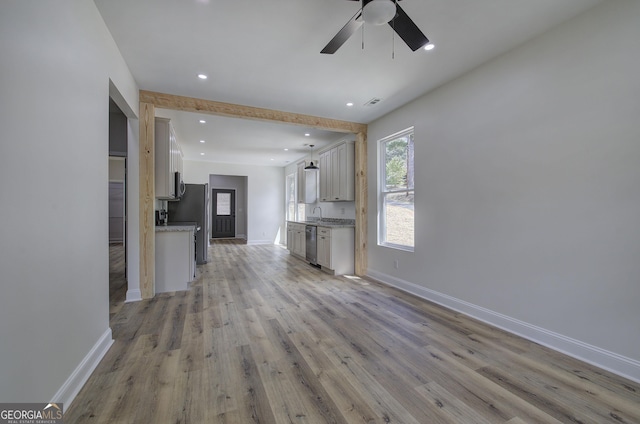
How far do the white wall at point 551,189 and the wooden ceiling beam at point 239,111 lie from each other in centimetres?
177

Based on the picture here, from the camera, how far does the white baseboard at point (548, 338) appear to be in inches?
80.1

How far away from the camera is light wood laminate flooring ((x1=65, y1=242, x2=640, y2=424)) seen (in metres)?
1.65

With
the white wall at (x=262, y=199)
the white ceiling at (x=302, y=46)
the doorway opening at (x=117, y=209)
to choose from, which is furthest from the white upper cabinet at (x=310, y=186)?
the doorway opening at (x=117, y=209)

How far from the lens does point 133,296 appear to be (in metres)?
3.62

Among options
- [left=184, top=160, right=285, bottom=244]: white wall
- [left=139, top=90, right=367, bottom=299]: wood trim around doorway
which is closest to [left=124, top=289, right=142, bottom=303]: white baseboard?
[left=139, top=90, right=367, bottom=299]: wood trim around doorway

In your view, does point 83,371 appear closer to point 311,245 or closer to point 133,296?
point 133,296

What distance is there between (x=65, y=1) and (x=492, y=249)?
13.3 ft

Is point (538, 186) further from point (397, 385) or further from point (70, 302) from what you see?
point (70, 302)

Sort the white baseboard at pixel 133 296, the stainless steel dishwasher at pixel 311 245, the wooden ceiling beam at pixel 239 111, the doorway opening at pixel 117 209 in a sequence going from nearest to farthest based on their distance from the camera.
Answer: the white baseboard at pixel 133 296 → the wooden ceiling beam at pixel 239 111 → the doorway opening at pixel 117 209 → the stainless steel dishwasher at pixel 311 245

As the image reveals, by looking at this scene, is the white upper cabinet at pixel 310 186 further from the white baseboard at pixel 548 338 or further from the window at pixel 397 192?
the white baseboard at pixel 548 338

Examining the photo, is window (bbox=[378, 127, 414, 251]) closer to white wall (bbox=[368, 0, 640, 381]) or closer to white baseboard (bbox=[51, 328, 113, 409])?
white wall (bbox=[368, 0, 640, 381])

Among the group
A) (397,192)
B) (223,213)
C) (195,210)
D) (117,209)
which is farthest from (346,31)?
(223,213)

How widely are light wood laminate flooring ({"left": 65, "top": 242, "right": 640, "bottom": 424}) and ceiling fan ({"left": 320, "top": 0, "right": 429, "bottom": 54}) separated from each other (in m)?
2.43

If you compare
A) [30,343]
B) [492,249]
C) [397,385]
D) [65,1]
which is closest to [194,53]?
[65,1]
